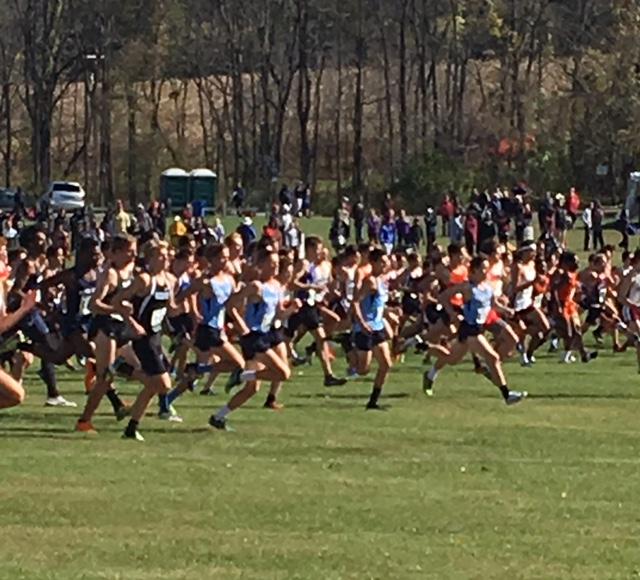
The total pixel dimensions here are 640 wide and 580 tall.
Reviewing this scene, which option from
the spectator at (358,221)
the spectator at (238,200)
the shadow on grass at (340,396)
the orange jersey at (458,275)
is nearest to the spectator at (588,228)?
the spectator at (358,221)

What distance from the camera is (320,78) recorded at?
295 feet

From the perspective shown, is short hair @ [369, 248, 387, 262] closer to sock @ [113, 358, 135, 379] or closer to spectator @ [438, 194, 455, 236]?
sock @ [113, 358, 135, 379]

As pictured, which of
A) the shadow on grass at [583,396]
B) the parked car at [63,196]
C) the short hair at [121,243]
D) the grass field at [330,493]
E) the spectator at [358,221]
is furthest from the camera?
the parked car at [63,196]

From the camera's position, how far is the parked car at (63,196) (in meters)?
71.9

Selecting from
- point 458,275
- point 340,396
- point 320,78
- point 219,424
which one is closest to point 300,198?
point 320,78

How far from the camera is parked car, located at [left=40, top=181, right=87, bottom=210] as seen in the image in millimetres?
71875

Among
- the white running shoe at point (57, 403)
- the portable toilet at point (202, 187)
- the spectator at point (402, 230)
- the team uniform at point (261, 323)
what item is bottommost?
the portable toilet at point (202, 187)

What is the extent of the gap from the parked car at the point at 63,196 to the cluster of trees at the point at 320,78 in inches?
278

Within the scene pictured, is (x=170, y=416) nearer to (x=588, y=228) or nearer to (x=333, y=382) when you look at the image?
(x=333, y=382)

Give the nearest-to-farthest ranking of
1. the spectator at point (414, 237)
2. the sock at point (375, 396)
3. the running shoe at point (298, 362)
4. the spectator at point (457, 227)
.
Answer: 1. the sock at point (375, 396)
2. the running shoe at point (298, 362)
3. the spectator at point (414, 237)
4. the spectator at point (457, 227)

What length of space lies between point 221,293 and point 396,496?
5121mm

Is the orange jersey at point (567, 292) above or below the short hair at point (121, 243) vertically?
below

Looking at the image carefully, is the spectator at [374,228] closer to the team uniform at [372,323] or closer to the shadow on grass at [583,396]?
the shadow on grass at [583,396]

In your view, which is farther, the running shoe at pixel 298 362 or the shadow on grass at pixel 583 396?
the running shoe at pixel 298 362
